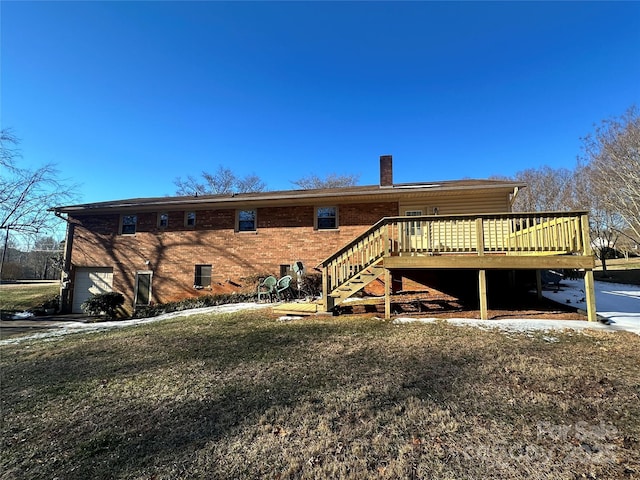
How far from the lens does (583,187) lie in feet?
80.1

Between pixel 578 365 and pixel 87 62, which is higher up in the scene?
pixel 87 62

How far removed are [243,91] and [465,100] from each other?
10.8m

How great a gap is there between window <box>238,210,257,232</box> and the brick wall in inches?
8.9

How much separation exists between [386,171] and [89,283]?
1468 centimetres

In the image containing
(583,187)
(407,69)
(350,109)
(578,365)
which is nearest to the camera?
(578,365)

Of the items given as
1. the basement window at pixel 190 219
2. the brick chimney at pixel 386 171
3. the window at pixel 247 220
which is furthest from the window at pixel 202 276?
the brick chimney at pixel 386 171

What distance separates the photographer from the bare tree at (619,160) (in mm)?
16875

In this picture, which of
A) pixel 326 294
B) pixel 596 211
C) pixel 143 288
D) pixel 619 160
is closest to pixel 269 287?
pixel 326 294

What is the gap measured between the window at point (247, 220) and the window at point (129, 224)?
5188 millimetres

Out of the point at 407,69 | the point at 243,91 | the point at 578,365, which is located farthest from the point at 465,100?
the point at 578,365

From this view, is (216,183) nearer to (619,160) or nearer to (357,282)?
(357,282)

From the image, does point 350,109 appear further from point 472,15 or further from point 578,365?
point 578,365

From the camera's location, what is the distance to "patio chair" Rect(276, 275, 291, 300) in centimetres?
1095

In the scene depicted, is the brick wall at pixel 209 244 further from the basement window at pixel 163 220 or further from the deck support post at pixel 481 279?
the deck support post at pixel 481 279
